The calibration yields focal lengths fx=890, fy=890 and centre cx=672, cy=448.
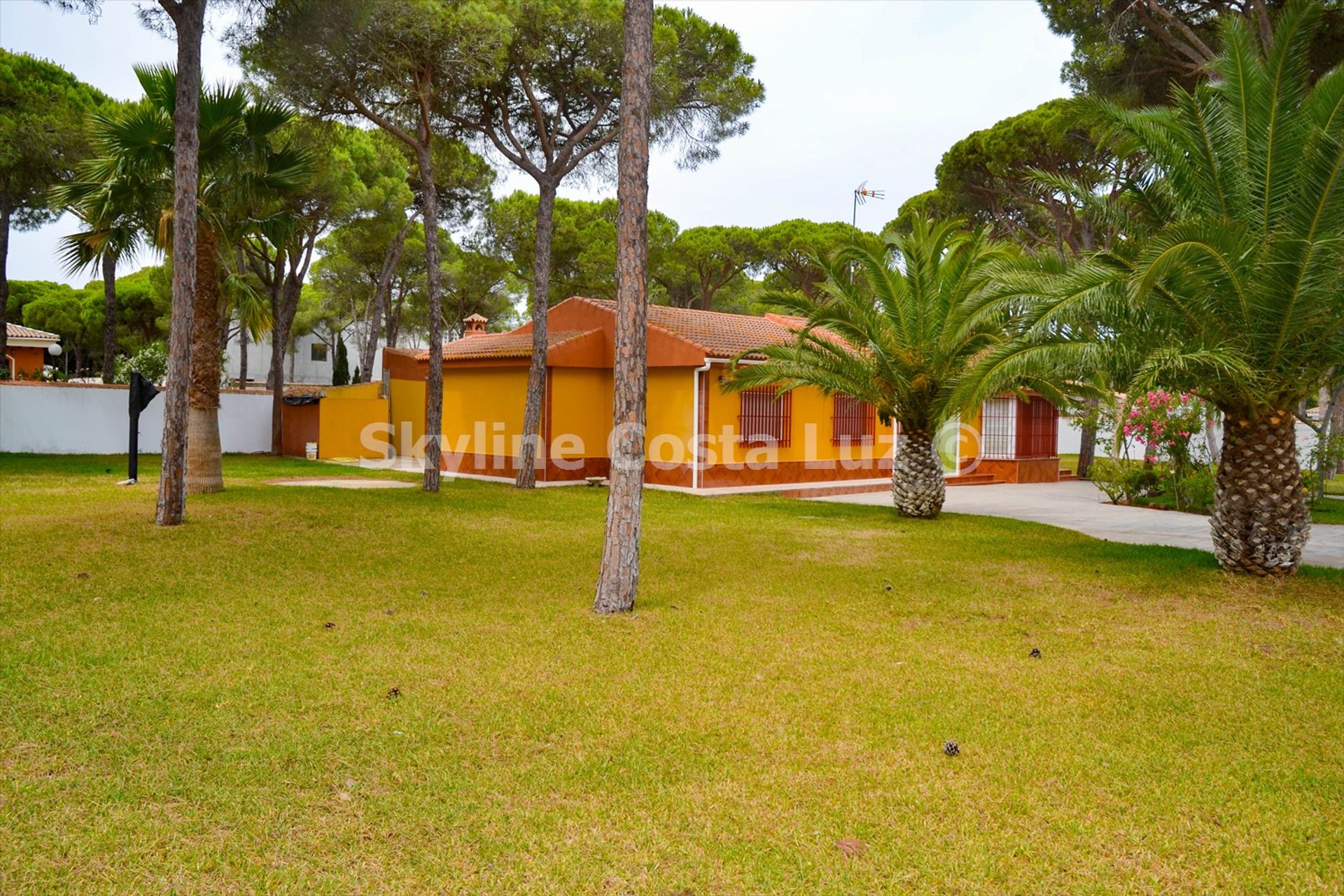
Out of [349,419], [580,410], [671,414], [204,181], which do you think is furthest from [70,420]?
[671,414]

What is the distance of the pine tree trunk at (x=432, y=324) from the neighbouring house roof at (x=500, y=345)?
2460 millimetres

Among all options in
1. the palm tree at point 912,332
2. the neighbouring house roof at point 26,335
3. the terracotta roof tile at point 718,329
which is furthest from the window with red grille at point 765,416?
the neighbouring house roof at point 26,335

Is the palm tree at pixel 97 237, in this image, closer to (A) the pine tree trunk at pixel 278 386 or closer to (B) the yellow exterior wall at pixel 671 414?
(B) the yellow exterior wall at pixel 671 414

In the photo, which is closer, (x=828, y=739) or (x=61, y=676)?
(x=828, y=739)

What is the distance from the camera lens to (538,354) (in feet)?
53.2

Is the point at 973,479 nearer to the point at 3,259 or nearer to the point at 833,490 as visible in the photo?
the point at 833,490

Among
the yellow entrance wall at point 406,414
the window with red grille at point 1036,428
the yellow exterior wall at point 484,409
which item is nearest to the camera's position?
the yellow exterior wall at point 484,409

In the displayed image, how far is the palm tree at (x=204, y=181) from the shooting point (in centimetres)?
1220

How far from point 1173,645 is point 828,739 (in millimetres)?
3286

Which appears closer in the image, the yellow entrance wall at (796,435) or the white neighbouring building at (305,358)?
the yellow entrance wall at (796,435)

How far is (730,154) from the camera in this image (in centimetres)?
1886

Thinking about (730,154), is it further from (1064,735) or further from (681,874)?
(681,874)

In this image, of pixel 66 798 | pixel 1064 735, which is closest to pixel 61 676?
pixel 66 798

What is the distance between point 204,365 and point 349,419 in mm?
11639
